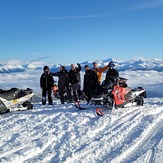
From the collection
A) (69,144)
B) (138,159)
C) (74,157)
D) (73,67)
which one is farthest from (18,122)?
(73,67)

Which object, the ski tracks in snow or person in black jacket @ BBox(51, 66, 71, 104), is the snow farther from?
person in black jacket @ BBox(51, 66, 71, 104)

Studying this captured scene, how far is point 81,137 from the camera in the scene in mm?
6406

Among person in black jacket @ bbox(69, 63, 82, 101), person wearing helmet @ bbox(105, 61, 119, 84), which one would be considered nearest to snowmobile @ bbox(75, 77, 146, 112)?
person wearing helmet @ bbox(105, 61, 119, 84)

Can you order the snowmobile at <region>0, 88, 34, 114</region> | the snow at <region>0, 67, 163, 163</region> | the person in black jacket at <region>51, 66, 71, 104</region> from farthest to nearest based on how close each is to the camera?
the person in black jacket at <region>51, 66, 71, 104</region> < the snowmobile at <region>0, 88, 34, 114</region> < the snow at <region>0, 67, 163, 163</region>

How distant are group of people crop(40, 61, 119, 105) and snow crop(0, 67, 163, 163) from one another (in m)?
2.57

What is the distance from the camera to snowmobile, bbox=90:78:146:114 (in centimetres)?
951

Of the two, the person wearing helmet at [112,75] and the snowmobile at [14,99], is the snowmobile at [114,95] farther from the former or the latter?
the snowmobile at [14,99]

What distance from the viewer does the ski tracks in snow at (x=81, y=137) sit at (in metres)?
A: 5.19

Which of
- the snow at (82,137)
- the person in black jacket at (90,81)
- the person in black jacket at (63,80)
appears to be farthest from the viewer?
the person in black jacket at (63,80)

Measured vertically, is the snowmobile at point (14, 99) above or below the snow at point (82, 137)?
above

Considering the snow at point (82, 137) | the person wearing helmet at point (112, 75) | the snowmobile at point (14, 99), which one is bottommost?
the snow at point (82, 137)

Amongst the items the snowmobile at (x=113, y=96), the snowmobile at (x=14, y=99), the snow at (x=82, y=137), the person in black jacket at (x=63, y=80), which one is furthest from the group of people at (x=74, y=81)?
the snow at (x=82, y=137)

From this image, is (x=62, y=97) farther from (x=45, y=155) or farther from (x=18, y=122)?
(x=45, y=155)

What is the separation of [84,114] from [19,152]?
367 cm
